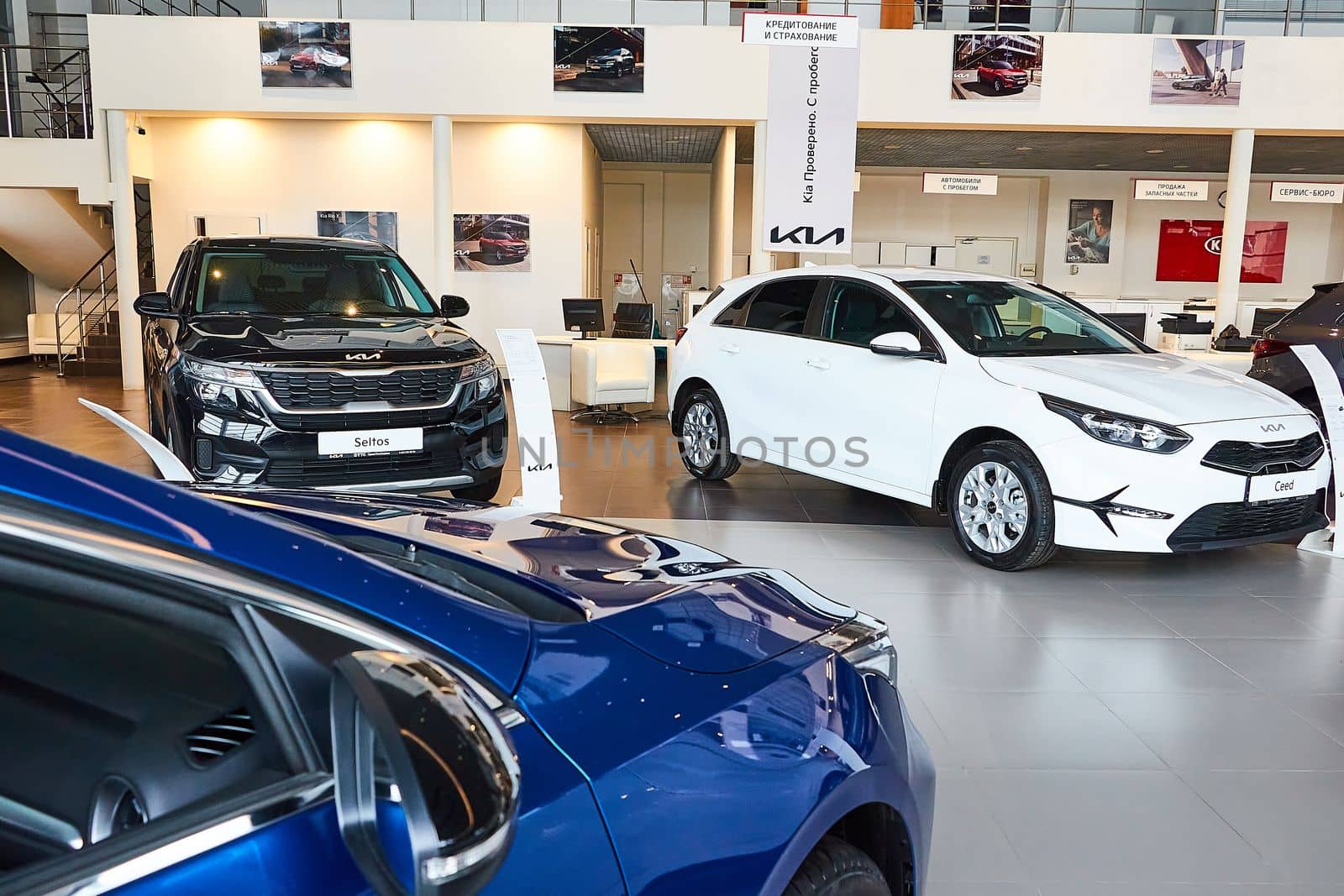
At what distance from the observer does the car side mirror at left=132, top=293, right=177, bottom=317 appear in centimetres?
546

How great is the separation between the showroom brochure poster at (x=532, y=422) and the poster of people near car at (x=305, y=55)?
8.04m

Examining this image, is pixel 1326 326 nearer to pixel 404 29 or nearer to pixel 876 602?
pixel 876 602

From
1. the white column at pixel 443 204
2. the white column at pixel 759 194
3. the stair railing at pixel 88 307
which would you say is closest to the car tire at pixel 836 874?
the white column at pixel 759 194

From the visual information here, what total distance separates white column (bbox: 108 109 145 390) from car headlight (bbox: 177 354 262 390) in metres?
8.15

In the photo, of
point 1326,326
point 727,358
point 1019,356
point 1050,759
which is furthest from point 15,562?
point 1326,326

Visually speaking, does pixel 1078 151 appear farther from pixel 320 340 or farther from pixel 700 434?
pixel 320 340

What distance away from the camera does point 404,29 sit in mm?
11734

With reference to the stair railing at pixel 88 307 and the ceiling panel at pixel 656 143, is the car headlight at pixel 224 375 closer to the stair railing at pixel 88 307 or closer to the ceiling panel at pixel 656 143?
the ceiling panel at pixel 656 143

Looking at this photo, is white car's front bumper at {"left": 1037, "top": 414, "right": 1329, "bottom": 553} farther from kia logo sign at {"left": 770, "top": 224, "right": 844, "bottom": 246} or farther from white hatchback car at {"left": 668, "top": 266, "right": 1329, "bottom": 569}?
kia logo sign at {"left": 770, "top": 224, "right": 844, "bottom": 246}

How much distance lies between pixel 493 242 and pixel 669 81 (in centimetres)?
317

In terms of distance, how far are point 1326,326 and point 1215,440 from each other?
2545 millimetres

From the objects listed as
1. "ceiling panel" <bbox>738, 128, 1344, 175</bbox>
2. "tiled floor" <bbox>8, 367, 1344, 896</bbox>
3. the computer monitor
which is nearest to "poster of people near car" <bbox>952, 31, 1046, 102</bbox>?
"ceiling panel" <bbox>738, 128, 1344, 175</bbox>

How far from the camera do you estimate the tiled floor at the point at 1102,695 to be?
2529mm

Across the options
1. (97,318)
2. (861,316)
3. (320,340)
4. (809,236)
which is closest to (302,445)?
(320,340)
